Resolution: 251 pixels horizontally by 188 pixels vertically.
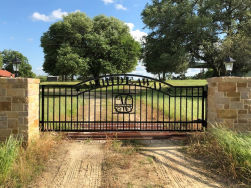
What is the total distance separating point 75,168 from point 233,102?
3979mm

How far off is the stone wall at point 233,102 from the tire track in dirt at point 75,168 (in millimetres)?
3069

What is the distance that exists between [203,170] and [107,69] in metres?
15.3

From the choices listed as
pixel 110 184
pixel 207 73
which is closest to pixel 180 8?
pixel 110 184

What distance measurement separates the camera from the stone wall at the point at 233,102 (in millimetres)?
4875

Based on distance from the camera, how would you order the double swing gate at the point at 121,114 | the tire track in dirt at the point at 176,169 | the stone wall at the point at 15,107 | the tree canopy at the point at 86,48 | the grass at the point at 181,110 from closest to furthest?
1. the tire track in dirt at the point at 176,169
2. the stone wall at the point at 15,107
3. the double swing gate at the point at 121,114
4. the grass at the point at 181,110
5. the tree canopy at the point at 86,48

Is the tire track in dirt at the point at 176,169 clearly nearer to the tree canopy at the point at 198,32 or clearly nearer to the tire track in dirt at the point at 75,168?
the tire track in dirt at the point at 75,168

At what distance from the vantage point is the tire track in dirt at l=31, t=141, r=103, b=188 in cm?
312

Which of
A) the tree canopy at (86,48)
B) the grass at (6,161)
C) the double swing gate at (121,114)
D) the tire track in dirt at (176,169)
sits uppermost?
the tree canopy at (86,48)

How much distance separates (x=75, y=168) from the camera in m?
3.58

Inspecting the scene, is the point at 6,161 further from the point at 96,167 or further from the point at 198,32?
the point at 198,32

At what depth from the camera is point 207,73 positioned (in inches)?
1351

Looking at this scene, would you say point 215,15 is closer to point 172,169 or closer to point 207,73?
point 172,169

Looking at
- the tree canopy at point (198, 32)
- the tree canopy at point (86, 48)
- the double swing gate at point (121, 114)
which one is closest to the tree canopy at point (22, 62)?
the tree canopy at point (86, 48)

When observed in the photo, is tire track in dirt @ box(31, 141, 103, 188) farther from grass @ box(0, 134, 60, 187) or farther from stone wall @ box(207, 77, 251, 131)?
stone wall @ box(207, 77, 251, 131)
